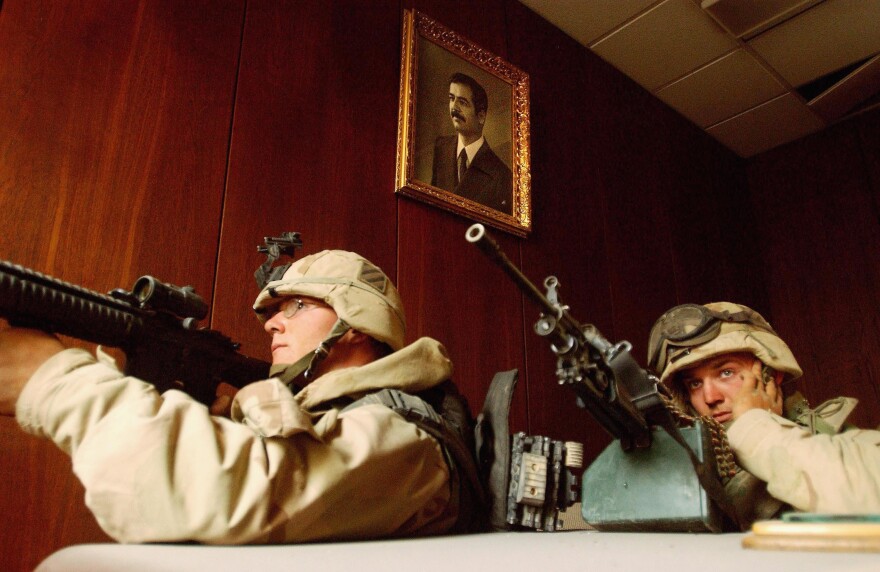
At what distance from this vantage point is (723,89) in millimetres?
3484

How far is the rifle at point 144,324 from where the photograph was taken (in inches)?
38.5

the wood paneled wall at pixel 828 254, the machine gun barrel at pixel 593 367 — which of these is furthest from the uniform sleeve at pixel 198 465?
the wood paneled wall at pixel 828 254

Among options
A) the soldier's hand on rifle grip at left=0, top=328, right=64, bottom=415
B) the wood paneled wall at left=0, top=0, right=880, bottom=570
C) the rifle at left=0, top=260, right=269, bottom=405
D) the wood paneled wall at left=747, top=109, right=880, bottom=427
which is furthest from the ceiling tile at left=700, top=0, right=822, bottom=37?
the soldier's hand on rifle grip at left=0, top=328, right=64, bottom=415

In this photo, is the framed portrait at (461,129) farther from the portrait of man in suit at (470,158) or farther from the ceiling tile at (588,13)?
the ceiling tile at (588,13)

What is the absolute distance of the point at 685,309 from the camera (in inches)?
71.3

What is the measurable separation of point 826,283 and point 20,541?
3.96 metres

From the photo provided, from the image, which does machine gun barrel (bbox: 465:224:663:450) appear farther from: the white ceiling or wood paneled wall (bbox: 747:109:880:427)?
wood paneled wall (bbox: 747:109:880:427)

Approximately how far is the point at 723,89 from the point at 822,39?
1.71 ft

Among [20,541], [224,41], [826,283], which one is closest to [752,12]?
[826,283]

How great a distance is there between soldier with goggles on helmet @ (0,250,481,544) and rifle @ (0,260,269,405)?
5cm

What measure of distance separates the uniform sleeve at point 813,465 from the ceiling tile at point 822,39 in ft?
7.79

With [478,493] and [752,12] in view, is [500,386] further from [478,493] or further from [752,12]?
[752,12]

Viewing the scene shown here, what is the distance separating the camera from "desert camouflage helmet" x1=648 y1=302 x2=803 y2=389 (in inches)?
65.6

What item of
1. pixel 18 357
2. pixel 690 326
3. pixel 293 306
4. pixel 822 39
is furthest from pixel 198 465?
pixel 822 39
